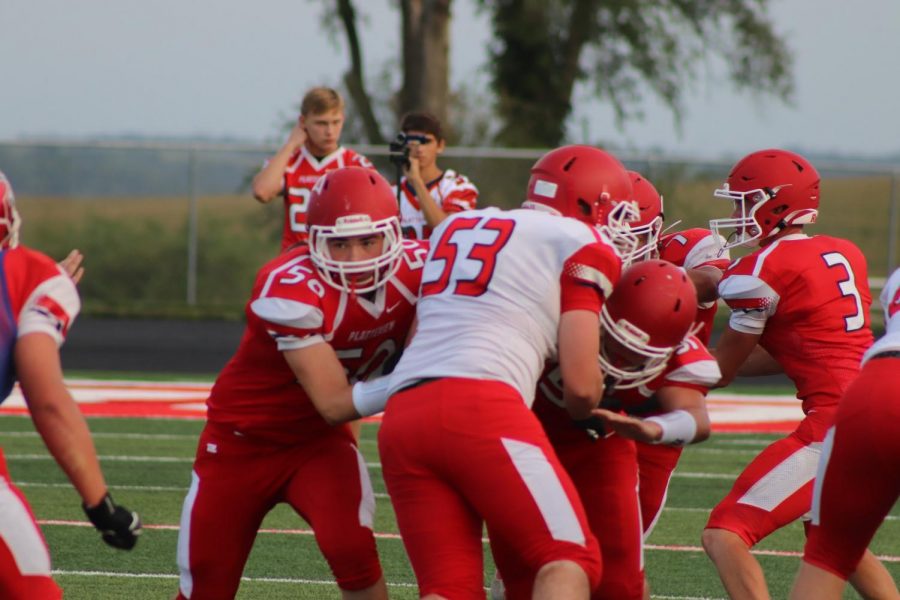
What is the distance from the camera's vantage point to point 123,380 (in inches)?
476

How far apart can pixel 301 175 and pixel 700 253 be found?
373 centimetres

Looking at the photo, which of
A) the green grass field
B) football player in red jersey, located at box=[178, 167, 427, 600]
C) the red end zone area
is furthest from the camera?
the red end zone area

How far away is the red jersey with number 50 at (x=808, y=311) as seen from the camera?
4664 mm

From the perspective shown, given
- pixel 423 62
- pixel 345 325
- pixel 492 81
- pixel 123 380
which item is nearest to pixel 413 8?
pixel 423 62

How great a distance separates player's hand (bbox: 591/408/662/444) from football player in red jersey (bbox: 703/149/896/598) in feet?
3.05

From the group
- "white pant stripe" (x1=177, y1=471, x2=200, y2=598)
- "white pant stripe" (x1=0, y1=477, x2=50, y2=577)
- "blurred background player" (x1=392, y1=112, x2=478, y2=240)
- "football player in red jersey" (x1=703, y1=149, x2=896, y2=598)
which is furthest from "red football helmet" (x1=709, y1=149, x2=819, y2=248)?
"blurred background player" (x1=392, y1=112, x2=478, y2=240)

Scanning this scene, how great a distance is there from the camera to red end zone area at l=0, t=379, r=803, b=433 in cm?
1008

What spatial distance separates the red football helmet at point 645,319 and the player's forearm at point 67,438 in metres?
1.35

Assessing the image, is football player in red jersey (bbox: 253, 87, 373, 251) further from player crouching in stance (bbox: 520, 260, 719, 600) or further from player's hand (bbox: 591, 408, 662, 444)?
player's hand (bbox: 591, 408, 662, 444)

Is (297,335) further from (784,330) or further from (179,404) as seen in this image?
(179,404)

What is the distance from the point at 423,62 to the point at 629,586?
1568 cm

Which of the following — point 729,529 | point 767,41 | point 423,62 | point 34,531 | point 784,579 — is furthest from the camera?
point 767,41

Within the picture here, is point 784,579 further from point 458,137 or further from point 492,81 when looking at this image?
point 492,81

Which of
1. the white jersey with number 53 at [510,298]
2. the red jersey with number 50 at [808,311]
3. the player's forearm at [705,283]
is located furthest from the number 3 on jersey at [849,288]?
the white jersey with number 53 at [510,298]
